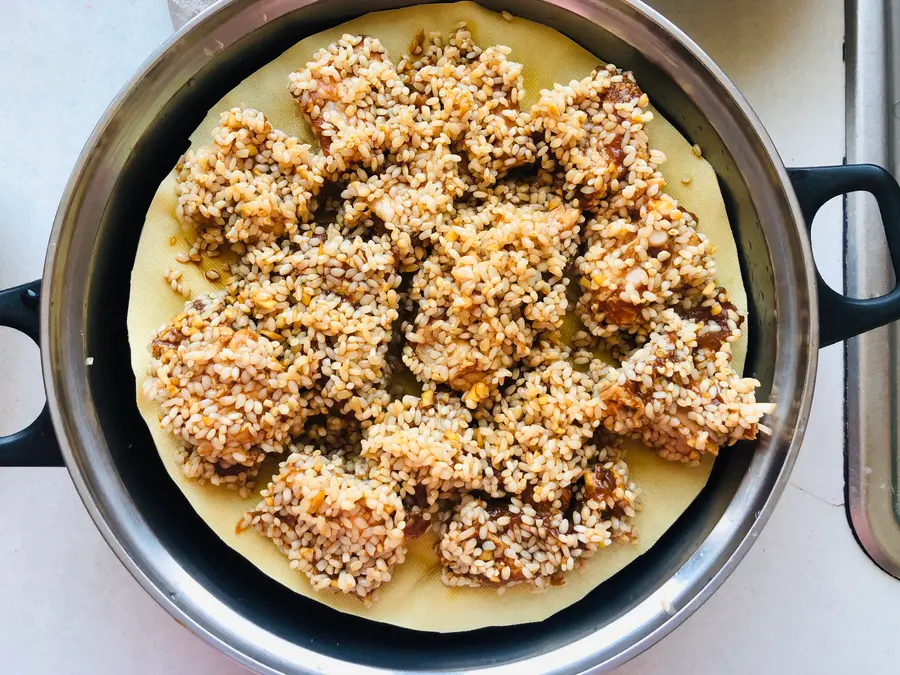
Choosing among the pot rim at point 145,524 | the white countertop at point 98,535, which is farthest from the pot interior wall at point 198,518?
the white countertop at point 98,535

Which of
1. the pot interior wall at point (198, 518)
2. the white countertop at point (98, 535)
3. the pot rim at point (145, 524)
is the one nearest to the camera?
the pot rim at point (145, 524)

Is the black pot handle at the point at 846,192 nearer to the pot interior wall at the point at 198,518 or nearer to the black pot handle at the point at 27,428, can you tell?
the pot interior wall at the point at 198,518

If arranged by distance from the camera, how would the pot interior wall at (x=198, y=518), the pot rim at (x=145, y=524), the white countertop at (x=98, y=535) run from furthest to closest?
the white countertop at (x=98, y=535), the pot interior wall at (x=198, y=518), the pot rim at (x=145, y=524)

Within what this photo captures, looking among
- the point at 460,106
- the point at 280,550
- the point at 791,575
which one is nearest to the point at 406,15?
the point at 460,106

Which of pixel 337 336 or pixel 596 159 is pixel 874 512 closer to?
pixel 596 159

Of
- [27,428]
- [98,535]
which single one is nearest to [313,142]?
[27,428]

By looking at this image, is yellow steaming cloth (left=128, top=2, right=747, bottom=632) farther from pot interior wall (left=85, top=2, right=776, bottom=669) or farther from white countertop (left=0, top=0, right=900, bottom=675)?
white countertop (left=0, top=0, right=900, bottom=675)

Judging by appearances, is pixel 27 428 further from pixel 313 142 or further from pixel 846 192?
pixel 846 192
